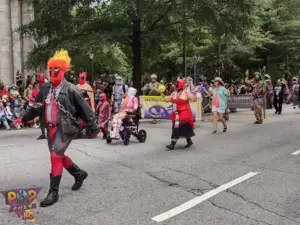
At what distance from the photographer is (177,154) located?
827 cm

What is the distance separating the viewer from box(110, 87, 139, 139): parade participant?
31.0 ft

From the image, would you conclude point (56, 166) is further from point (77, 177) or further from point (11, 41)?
point (11, 41)

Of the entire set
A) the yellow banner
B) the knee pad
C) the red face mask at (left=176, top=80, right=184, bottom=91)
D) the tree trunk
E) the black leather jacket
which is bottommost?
the knee pad

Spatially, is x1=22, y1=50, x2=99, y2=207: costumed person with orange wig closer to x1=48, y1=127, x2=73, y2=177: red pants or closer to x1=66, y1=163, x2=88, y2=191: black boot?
x1=48, y1=127, x2=73, y2=177: red pants

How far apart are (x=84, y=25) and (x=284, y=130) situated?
9.43 meters

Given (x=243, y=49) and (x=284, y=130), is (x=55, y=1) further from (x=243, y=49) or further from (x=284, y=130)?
(x=243, y=49)

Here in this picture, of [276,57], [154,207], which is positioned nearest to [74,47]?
[154,207]

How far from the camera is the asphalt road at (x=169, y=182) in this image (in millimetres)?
4441

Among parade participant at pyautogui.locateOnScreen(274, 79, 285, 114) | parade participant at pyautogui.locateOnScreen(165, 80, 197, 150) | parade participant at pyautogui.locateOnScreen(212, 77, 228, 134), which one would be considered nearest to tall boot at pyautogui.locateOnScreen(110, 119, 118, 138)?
parade participant at pyautogui.locateOnScreen(165, 80, 197, 150)

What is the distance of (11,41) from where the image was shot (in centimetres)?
2373

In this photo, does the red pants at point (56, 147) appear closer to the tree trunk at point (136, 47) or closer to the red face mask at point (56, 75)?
the red face mask at point (56, 75)

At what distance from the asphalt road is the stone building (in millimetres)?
14925

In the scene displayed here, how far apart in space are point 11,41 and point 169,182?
20652 millimetres

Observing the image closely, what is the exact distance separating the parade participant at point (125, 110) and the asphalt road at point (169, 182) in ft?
1.29
